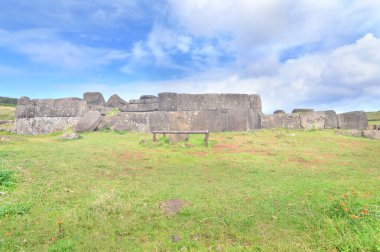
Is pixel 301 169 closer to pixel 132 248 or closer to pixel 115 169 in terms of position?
pixel 115 169

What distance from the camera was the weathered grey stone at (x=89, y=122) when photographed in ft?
45.9

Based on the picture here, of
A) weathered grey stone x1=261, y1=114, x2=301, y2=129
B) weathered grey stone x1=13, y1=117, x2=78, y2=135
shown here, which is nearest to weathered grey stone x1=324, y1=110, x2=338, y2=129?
weathered grey stone x1=261, y1=114, x2=301, y2=129

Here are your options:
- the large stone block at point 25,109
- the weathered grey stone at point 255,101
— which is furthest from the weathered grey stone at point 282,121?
the large stone block at point 25,109

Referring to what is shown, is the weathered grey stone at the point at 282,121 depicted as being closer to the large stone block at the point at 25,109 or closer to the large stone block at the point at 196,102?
the large stone block at the point at 196,102

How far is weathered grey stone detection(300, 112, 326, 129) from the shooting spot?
1523cm

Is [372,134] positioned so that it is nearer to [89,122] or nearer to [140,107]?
[140,107]

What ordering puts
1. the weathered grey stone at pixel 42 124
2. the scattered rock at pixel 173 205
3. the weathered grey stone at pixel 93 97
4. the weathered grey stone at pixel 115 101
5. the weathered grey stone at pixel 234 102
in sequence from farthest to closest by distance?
the weathered grey stone at pixel 115 101, the weathered grey stone at pixel 93 97, the weathered grey stone at pixel 42 124, the weathered grey stone at pixel 234 102, the scattered rock at pixel 173 205

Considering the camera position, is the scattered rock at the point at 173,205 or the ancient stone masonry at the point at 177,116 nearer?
the scattered rock at the point at 173,205

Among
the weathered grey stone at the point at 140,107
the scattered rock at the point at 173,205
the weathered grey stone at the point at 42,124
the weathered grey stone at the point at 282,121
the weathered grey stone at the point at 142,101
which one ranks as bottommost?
the scattered rock at the point at 173,205

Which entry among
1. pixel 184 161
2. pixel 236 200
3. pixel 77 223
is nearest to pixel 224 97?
pixel 184 161

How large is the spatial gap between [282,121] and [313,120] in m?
1.64

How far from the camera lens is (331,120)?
15.4 m

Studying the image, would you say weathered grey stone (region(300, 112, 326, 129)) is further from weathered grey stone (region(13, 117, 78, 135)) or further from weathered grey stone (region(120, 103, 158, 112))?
weathered grey stone (region(13, 117, 78, 135))

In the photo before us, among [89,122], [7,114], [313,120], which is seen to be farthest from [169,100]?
[7,114]
